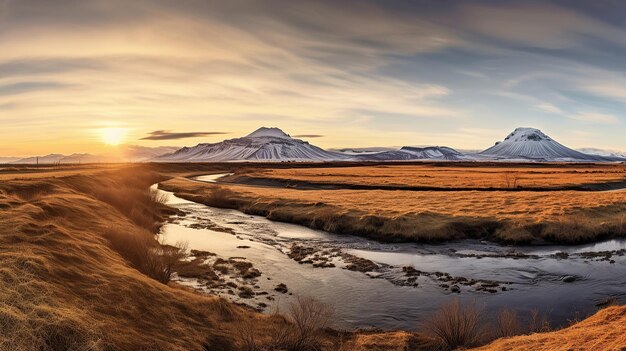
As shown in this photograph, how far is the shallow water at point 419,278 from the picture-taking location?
21656 millimetres

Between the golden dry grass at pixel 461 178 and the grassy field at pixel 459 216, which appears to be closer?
the grassy field at pixel 459 216

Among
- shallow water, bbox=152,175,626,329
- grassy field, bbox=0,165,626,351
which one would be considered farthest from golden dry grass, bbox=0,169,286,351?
shallow water, bbox=152,175,626,329

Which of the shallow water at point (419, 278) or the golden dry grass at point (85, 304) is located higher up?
the golden dry grass at point (85, 304)

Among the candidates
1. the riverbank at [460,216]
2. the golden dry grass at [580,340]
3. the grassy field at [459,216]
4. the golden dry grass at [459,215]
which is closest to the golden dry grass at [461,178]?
the grassy field at [459,216]

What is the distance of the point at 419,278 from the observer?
27.2m

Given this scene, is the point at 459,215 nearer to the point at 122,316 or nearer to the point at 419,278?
the point at 419,278

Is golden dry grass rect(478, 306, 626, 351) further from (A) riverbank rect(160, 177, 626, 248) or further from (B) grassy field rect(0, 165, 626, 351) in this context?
(A) riverbank rect(160, 177, 626, 248)

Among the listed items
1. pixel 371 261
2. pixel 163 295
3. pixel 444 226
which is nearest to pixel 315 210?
pixel 444 226

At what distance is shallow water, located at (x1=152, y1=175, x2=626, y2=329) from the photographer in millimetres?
21656

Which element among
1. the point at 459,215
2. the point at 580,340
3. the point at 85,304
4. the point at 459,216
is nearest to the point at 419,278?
the point at 580,340

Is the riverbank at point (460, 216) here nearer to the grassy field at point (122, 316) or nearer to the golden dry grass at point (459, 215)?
the golden dry grass at point (459, 215)

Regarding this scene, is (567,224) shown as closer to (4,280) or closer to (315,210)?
(315,210)

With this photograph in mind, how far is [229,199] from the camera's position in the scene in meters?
68.8

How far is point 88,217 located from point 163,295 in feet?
54.9
